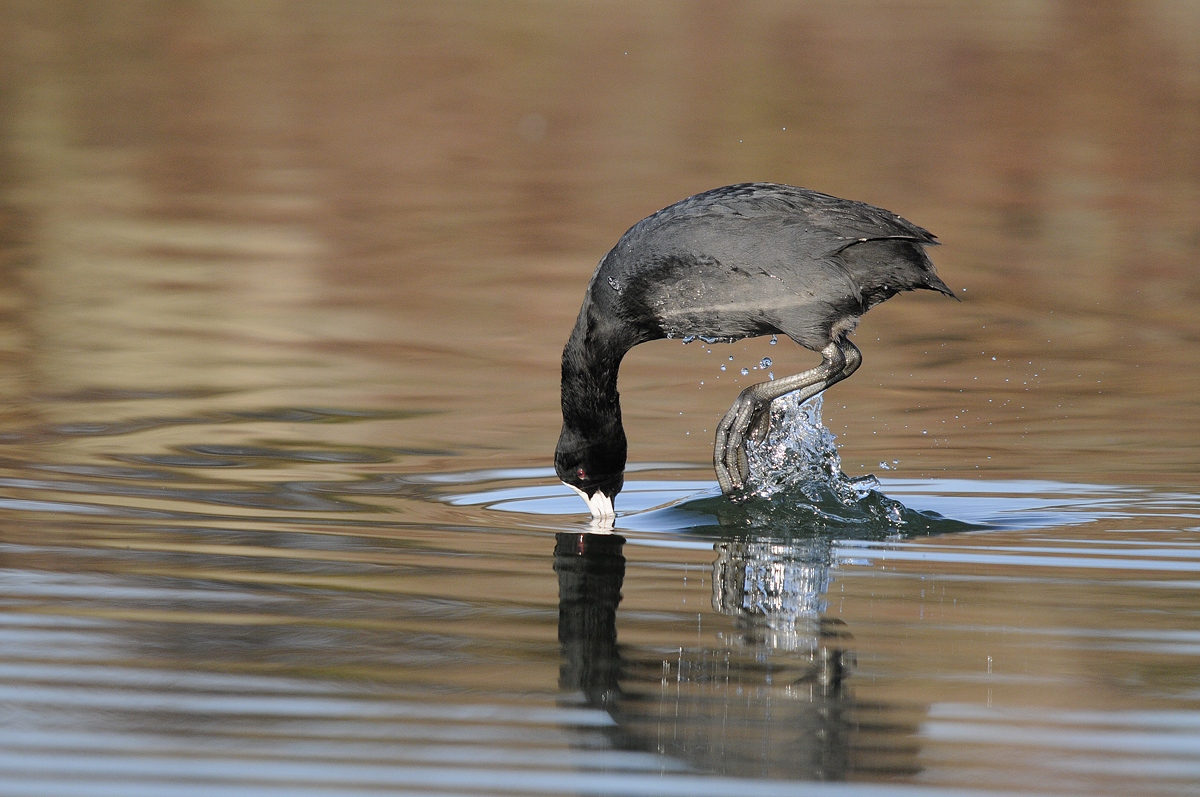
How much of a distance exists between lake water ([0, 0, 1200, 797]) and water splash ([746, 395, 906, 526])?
58 millimetres

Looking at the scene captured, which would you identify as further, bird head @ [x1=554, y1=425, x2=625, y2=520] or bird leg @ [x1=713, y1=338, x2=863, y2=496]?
bird leg @ [x1=713, y1=338, x2=863, y2=496]

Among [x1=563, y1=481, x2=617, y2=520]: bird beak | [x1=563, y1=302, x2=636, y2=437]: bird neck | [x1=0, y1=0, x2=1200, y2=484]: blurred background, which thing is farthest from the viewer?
[x1=0, y1=0, x2=1200, y2=484]: blurred background

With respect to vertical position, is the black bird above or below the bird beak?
above

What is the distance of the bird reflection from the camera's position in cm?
322

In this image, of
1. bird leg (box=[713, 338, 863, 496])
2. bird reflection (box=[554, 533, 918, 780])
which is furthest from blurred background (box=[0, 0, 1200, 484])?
bird reflection (box=[554, 533, 918, 780])

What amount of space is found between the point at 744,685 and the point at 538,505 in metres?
2.29

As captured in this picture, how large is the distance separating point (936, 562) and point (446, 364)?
425 centimetres

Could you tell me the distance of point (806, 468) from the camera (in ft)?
20.1

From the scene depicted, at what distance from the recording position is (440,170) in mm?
17781

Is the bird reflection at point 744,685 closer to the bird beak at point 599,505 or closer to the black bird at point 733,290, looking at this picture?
the bird beak at point 599,505

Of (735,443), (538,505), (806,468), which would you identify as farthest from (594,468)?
(806,468)

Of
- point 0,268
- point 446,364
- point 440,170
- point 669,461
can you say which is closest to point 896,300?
point 446,364

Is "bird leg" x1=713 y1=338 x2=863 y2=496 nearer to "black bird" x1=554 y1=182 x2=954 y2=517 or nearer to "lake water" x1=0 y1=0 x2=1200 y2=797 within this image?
"black bird" x1=554 y1=182 x2=954 y2=517

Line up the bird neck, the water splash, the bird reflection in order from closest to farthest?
the bird reflection, the water splash, the bird neck
